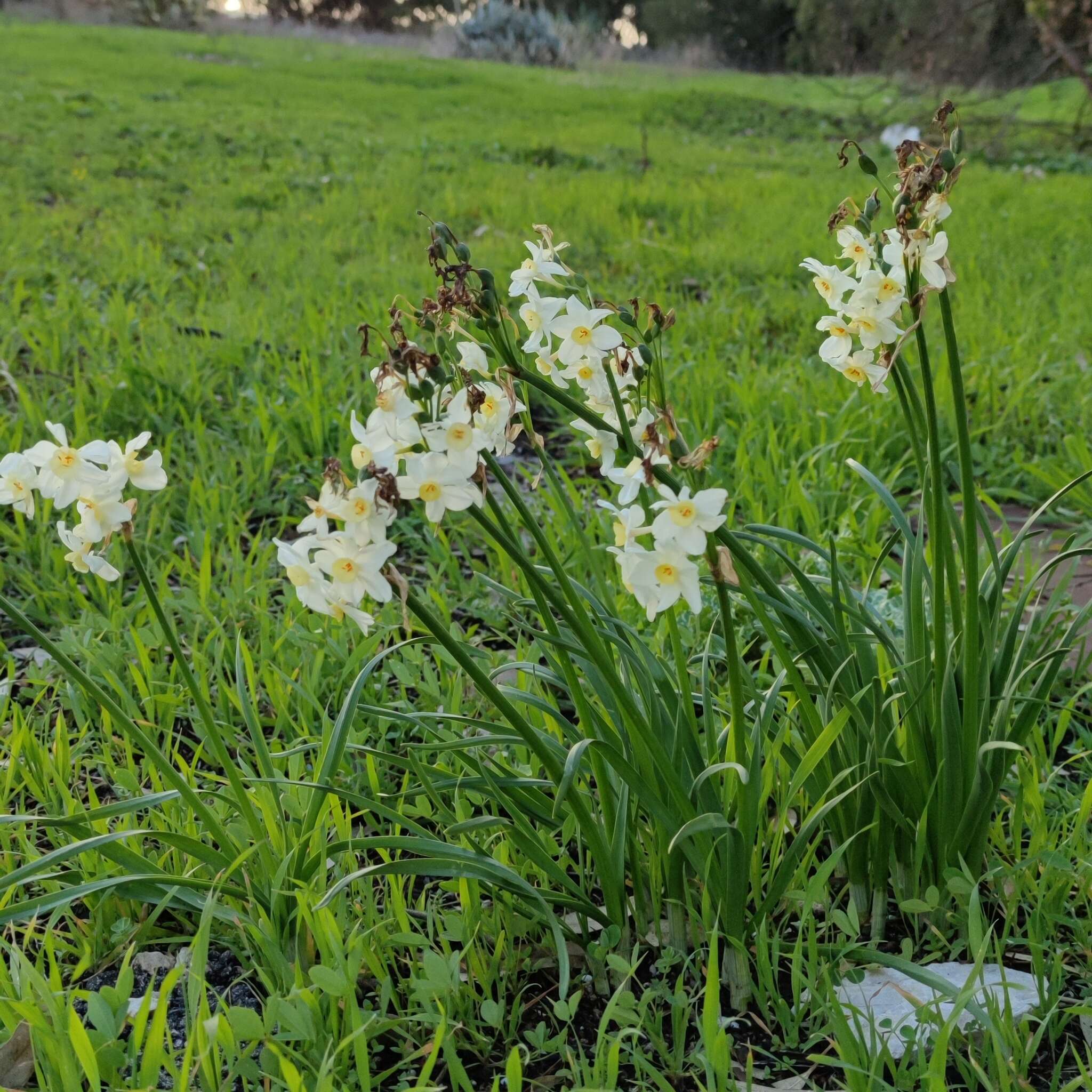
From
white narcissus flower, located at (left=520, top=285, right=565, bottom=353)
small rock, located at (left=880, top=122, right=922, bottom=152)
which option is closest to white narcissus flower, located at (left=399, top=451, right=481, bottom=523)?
white narcissus flower, located at (left=520, top=285, right=565, bottom=353)

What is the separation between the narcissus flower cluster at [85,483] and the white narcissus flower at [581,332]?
0.44 meters

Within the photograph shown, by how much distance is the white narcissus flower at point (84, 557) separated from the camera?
1.06 meters

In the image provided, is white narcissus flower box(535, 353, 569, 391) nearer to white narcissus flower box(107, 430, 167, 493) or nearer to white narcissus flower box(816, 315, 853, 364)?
white narcissus flower box(816, 315, 853, 364)

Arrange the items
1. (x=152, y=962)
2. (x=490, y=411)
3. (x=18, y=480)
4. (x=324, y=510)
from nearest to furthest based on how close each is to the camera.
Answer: (x=324, y=510), (x=490, y=411), (x=18, y=480), (x=152, y=962)

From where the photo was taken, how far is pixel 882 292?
1.09 metres

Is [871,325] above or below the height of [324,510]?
above

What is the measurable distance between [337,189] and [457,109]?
562cm

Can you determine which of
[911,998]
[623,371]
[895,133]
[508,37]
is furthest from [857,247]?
[508,37]

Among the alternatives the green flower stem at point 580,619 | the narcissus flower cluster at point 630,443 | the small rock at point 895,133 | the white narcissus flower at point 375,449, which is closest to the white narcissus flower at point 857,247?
the narcissus flower cluster at point 630,443

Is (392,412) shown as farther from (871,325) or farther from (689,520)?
(871,325)

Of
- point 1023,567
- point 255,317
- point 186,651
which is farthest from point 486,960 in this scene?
point 255,317

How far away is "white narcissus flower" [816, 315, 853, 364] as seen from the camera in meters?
1.17

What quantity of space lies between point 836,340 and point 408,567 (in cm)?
144

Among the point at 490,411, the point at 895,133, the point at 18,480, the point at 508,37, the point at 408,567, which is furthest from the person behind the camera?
the point at 508,37
